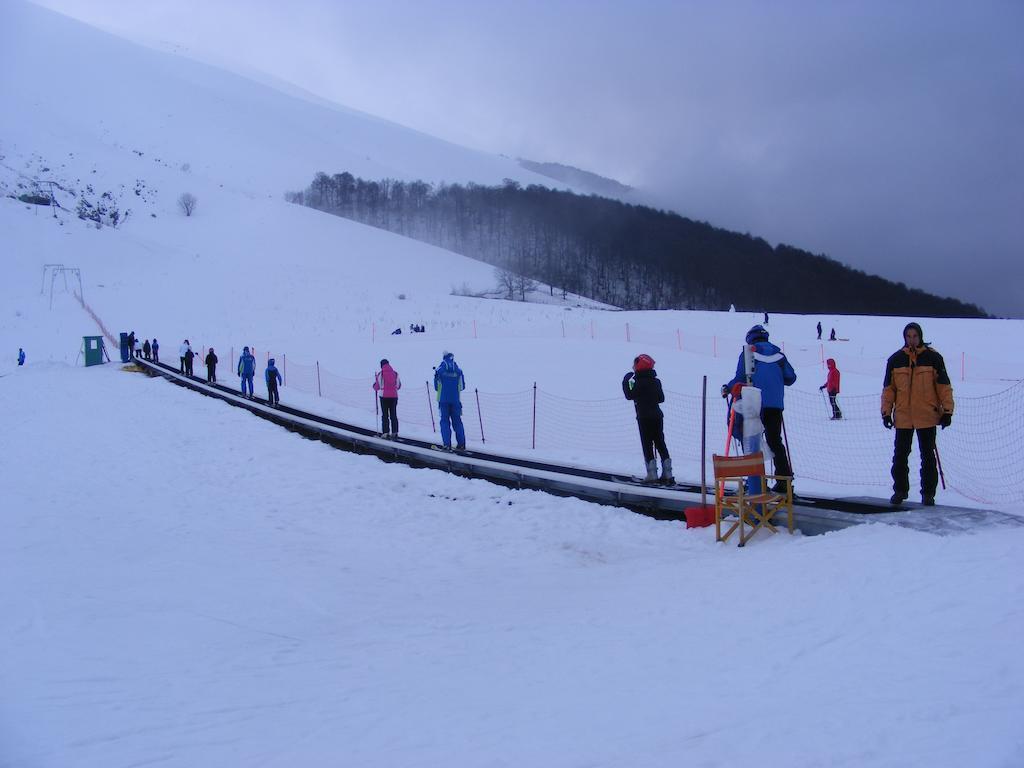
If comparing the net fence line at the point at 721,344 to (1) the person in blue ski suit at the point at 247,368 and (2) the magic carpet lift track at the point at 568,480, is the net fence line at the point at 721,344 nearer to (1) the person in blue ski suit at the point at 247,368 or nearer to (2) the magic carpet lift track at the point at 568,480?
(1) the person in blue ski suit at the point at 247,368

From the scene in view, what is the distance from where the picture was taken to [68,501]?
27.7 feet

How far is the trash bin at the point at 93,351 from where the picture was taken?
31.7m

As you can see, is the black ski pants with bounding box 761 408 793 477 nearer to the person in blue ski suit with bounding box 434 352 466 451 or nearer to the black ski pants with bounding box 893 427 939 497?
the black ski pants with bounding box 893 427 939 497

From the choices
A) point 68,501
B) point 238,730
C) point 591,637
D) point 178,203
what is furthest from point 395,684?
point 178,203

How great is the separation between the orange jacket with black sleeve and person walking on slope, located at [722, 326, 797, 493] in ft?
3.23

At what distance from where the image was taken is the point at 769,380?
23.2 feet

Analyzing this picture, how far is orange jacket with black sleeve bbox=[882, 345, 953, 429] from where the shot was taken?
6074 mm

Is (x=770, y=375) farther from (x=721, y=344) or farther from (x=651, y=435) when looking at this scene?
(x=721, y=344)

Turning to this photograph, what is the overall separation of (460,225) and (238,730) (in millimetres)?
119715

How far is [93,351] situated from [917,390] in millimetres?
36212

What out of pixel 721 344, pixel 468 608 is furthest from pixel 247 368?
pixel 721 344

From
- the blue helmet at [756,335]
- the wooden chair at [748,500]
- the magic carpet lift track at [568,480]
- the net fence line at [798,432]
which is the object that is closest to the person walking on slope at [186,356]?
the net fence line at [798,432]

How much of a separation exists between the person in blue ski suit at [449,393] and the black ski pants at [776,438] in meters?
5.72

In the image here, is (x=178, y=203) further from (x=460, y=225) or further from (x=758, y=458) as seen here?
(x=758, y=458)
